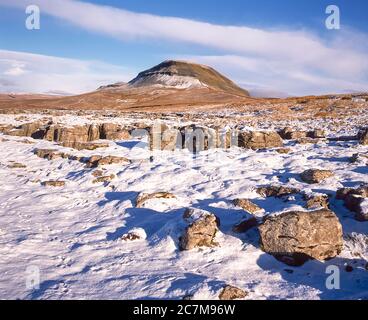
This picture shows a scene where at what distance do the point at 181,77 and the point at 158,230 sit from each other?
111 meters

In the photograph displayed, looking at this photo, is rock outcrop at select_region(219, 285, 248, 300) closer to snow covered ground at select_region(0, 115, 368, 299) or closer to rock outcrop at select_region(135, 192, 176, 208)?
snow covered ground at select_region(0, 115, 368, 299)

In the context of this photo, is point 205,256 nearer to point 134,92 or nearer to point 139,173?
point 139,173

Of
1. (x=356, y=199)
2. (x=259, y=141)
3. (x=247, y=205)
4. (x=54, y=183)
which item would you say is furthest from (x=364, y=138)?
(x=54, y=183)

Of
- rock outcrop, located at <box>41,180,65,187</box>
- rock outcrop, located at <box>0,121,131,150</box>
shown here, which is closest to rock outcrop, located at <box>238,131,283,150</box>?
rock outcrop, located at <box>0,121,131,150</box>

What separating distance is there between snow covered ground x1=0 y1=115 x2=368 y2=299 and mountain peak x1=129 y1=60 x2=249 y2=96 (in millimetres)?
95202

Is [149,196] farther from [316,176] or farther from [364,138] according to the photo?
[364,138]

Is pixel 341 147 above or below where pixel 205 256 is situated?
above

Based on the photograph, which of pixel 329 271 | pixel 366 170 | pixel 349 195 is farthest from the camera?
pixel 366 170

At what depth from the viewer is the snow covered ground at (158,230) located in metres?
7.55

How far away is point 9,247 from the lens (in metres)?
9.35

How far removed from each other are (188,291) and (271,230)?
2.62 meters

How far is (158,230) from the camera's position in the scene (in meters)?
10.1
